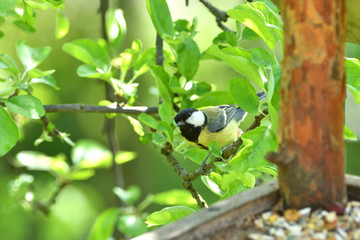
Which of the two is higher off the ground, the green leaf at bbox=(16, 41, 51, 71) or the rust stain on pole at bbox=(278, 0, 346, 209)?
the rust stain on pole at bbox=(278, 0, 346, 209)

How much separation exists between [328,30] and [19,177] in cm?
169

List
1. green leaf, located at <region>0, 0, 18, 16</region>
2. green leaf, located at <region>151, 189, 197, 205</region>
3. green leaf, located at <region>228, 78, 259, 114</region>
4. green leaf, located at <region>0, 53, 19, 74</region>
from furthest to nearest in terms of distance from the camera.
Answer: green leaf, located at <region>151, 189, 197, 205</region>, green leaf, located at <region>0, 53, 19, 74</region>, green leaf, located at <region>0, 0, 18, 16</region>, green leaf, located at <region>228, 78, 259, 114</region>

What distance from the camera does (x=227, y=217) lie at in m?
0.90

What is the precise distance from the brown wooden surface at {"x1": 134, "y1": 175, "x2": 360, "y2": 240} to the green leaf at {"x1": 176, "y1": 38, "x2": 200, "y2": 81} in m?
0.66

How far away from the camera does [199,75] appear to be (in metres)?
3.59

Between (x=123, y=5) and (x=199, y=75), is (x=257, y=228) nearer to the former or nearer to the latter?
(x=199, y=75)

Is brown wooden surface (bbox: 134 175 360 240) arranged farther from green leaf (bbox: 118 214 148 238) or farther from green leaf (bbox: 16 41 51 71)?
green leaf (bbox: 118 214 148 238)

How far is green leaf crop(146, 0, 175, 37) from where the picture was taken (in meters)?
1.59

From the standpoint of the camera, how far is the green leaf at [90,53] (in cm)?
169

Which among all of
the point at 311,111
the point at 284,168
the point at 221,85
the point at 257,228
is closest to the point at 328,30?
the point at 311,111

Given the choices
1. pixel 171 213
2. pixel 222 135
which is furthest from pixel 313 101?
pixel 222 135

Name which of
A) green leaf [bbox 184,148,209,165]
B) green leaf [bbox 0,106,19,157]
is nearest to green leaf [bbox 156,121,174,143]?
green leaf [bbox 184,148,209,165]

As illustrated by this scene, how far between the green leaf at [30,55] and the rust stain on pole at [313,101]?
958 mm

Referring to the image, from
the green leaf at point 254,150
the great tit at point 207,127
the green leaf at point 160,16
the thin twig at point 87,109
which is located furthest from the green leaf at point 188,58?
the great tit at point 207,127
